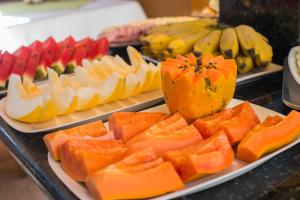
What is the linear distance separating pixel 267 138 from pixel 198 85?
18 cm

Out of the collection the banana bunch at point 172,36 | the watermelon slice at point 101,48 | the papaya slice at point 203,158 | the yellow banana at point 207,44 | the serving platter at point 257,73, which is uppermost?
the papaya slice at point 203,158

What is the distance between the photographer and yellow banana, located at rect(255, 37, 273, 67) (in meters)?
1.25

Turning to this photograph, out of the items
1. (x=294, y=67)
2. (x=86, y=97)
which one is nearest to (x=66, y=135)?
(x=86, y=97)

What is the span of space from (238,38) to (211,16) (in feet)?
2.08

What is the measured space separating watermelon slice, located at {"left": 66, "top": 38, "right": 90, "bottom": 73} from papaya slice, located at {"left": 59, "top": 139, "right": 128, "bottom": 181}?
68 centimetres

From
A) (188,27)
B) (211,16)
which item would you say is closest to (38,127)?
(188,27)

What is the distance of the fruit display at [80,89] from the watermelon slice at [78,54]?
0.23 m

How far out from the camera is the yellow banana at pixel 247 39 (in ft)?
4.11

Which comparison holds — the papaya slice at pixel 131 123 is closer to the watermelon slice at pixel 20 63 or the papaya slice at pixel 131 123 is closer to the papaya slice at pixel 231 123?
the papaya slice at pixel 231 123

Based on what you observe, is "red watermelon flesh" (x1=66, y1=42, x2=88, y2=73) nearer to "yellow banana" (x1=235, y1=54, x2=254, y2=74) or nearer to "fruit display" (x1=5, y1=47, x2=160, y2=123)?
"fruit display" (x1=5, y1=47, x2=160, y2=123)

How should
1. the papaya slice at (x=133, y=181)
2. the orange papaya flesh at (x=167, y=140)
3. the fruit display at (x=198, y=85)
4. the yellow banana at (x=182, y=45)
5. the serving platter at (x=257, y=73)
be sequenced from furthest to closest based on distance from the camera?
the yellow banana at (x=182, y=45) < the serving platter at (x=257, y=73) < the fruit display at (x=198, y=85) < the orange papaya flesh at (x=167, y=140) < the papaya slice at (x=133, y=181)

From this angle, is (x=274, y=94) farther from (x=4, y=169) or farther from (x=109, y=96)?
(x=4, y=169)

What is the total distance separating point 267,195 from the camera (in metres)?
0.75

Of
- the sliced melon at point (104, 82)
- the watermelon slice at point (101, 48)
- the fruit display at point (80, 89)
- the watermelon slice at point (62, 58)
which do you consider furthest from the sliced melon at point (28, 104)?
the watermelon slice at point (101, 48)
